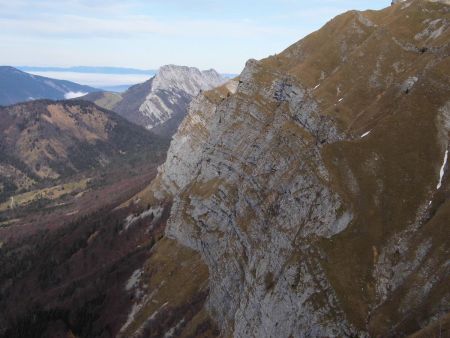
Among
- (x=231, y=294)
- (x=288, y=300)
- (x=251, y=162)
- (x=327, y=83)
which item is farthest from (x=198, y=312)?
(x=327, y=83)

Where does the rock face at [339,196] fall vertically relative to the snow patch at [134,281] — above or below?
above

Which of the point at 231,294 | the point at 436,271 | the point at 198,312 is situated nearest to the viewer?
the point at 436,271

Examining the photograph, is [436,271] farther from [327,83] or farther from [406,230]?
[327,83]

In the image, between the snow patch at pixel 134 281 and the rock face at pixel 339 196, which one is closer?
the rock face at pixel 339 196

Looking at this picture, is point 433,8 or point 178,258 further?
point 178,258

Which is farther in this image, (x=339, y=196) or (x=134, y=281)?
(x=134, y=281)

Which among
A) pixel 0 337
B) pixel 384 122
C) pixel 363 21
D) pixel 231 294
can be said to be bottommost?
pixel 0 337

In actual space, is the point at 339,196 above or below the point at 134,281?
above

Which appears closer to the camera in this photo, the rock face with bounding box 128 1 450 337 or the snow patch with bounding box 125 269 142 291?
the rock face with bounding box 128 1 450 337
